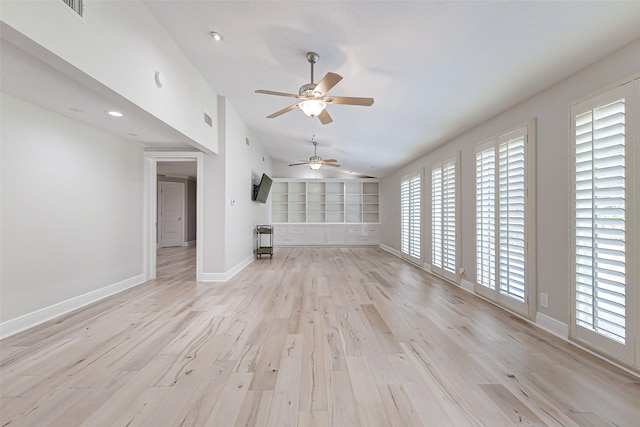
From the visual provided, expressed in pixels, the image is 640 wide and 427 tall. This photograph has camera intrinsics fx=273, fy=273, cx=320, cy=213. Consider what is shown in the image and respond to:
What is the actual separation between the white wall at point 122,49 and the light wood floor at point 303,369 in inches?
86.3

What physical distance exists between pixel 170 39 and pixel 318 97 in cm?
180

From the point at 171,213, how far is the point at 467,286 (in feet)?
31.4

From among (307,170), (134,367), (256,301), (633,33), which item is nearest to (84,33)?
(134,367)

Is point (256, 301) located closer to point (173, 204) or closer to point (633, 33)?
point (633, 33)

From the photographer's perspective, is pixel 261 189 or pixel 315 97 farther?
pixel 261 189

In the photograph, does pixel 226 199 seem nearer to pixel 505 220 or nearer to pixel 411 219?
pixel 505 220

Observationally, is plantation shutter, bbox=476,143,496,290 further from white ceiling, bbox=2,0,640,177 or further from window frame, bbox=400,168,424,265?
window frame, bbox=400,168,424,265

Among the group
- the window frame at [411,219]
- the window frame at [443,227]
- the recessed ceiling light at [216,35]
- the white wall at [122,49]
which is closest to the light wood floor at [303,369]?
the window frame at [443,227]

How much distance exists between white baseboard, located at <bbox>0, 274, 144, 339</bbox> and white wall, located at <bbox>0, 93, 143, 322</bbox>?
0.04 m

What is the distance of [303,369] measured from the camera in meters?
2.02

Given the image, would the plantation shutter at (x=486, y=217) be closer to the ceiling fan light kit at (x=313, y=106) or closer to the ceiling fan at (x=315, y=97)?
the ceiling fan at (x=315, y=97)

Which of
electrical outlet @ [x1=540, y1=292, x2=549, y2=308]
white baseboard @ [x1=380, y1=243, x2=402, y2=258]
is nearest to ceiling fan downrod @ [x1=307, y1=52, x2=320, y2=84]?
electrical outlet @ [x1=540, y1=292, x2=549, y2=308]

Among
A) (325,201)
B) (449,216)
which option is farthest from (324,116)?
(325,201)

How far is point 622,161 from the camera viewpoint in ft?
6.69
